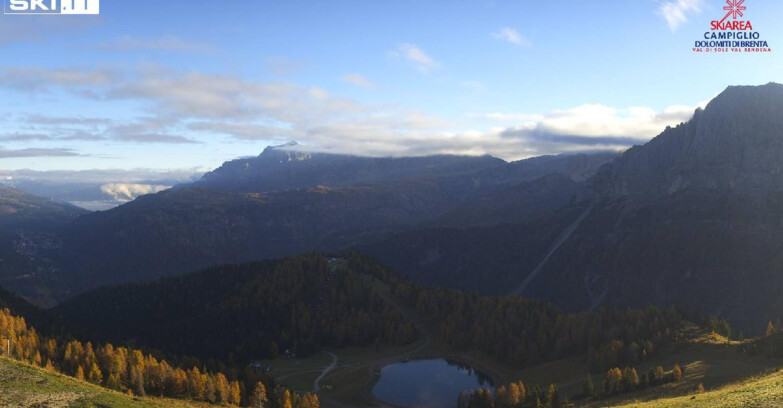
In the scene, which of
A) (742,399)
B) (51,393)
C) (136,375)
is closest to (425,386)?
(136,375)

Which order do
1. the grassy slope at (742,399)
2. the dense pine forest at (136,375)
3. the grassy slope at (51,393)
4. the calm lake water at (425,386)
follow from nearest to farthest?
the grassy slope at (742,399) < the grassy slope at (51,393) < the dense pine forest at (136,375) < the calm lake water at (425,386)

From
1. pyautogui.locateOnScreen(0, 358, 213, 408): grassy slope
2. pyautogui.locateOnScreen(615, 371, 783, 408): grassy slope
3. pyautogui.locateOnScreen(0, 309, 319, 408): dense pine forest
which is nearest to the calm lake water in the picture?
pyautogui.locateOnScreen(0, 309, 319, 408): dense pine forest

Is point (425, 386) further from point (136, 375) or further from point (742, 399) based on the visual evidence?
point (742, 399)

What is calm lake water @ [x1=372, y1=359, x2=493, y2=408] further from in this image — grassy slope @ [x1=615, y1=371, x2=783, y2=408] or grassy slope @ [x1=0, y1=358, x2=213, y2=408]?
grassy slope @ [x1=615, y1=371, x2=783, y2=408]

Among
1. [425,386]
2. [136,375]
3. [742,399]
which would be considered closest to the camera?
[742,399]

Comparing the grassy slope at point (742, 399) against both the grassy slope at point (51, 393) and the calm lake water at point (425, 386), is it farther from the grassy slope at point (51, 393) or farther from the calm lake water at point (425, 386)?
the grassy slope at point (51, 393)

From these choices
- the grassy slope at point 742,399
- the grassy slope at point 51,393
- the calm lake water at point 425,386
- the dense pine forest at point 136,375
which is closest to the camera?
the grassy slope at point 742,399

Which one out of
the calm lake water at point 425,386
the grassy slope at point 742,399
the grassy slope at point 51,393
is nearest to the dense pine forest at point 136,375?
the grassy slope at point 51,393

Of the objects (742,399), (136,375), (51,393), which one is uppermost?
(742,399)
